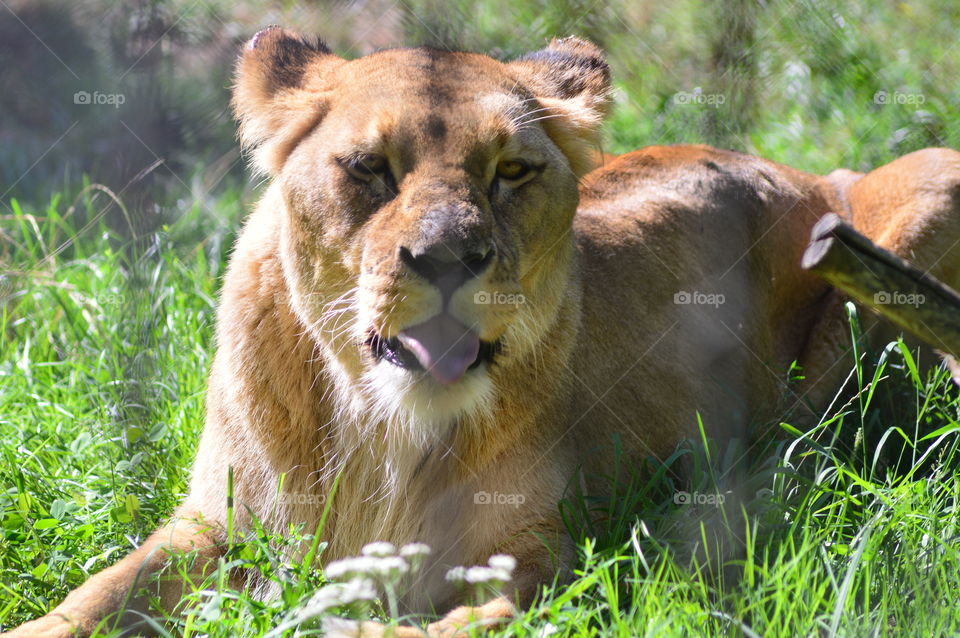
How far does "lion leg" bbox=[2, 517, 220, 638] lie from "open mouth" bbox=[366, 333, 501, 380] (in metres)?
0.80

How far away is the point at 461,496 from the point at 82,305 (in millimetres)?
2693

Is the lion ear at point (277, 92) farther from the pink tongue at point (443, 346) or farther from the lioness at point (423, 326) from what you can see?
the pink tongue at point (443, 346)

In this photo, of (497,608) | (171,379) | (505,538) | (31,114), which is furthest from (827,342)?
(31,114)

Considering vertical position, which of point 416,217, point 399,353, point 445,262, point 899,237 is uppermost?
point 416,217

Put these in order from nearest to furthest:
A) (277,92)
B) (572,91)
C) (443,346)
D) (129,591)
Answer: (443,346), (129,591), (277,92), (572,91)

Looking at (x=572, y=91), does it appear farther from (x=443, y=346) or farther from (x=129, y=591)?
(x=129, y=591)

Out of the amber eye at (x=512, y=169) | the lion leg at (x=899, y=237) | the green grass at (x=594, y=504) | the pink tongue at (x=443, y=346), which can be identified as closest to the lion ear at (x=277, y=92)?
the amber eye at (x=512, y=169)

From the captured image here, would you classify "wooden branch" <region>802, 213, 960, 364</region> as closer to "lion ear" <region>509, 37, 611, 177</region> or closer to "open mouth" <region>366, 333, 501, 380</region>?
"open mouth" <region>366, 333, 501, 380</region>

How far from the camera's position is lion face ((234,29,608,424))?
295cm

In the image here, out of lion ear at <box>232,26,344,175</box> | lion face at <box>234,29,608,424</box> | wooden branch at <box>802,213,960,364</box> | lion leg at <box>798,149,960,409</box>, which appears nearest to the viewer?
wooden branch at <box>802,213,960,364</box>

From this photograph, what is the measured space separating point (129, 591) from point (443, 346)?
1.14 metres

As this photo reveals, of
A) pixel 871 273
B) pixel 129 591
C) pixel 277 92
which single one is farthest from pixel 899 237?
pixel 129 591

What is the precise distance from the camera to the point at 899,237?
470 centimetres

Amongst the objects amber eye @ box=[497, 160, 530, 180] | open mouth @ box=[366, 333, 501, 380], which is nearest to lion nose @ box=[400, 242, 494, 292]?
open mouth @ box=[366, 333, 501, 380]
